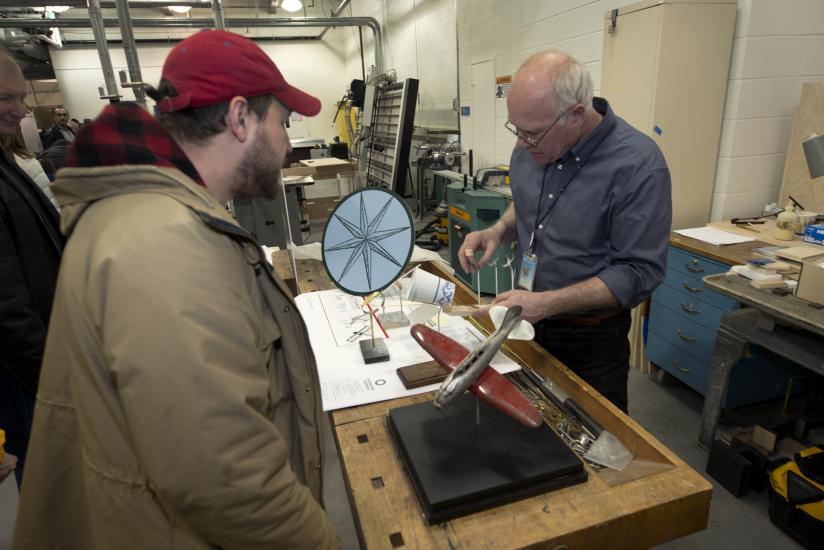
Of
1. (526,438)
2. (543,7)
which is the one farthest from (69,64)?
(526,438)

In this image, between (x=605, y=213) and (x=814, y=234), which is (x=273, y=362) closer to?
(x=605, y=213)

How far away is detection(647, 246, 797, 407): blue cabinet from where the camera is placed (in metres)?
2.02

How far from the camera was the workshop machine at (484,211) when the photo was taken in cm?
329

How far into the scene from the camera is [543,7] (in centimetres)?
308

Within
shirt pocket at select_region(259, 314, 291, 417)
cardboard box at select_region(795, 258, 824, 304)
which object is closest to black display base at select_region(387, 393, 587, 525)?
shirt pocket at select_region(259, 314, 291, 417)

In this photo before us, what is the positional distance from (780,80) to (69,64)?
9566 mm

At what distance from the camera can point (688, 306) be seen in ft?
6.95

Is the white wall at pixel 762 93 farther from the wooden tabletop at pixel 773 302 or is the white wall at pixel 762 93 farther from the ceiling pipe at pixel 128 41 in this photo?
the ceiling pipe at pixel 128 41

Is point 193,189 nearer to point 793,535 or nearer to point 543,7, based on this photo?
point 793,535

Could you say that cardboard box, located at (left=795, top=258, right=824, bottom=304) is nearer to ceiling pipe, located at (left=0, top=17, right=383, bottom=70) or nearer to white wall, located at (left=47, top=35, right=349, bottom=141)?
ceiling pipe, located at (left=0, top=17, right=383, bottom=70)

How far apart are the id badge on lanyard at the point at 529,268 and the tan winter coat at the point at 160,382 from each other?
865 millimetres

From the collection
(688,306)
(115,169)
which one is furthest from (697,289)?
(115,169)

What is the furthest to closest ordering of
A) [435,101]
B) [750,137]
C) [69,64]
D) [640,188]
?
[69,64], [435,101], [750,137], [640,188]

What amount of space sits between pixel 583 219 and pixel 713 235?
122cm
